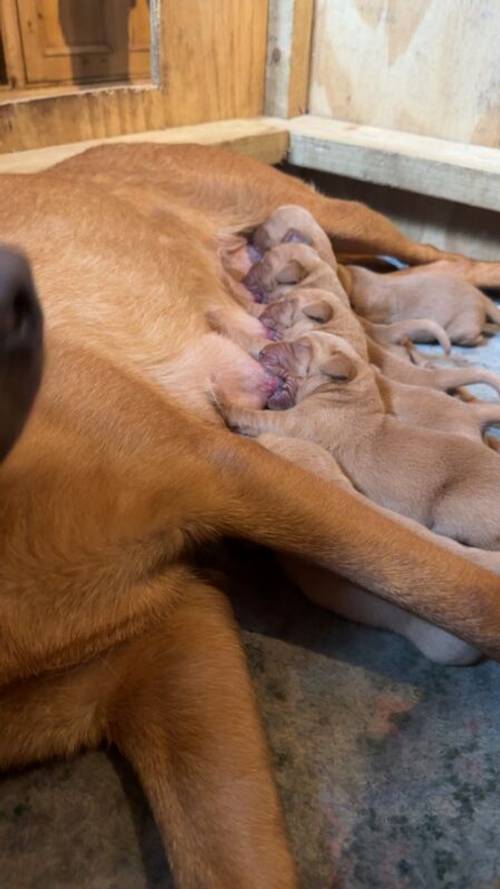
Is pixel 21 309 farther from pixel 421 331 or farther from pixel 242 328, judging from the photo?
pixel 421 331

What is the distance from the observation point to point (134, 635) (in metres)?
1.43

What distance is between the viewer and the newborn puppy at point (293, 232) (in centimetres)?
233

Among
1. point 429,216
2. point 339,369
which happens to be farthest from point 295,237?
point 429,216

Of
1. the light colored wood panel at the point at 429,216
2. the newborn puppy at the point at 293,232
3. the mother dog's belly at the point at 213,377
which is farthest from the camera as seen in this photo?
the light colored wood panel at the point at 429,216

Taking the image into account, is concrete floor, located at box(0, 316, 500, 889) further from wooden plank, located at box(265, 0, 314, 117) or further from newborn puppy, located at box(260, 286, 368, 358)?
wooden plank, located at box(265, 0, 314, 117)

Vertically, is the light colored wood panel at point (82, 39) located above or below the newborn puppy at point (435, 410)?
above

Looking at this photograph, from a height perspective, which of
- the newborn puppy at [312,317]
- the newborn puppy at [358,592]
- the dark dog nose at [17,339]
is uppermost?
the dark dog nose at [17,339]

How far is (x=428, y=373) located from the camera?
81.9 inches

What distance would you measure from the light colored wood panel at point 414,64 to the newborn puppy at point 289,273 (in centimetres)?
101

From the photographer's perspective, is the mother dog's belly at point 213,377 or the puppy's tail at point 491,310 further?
the puppy's tail at point 491,310

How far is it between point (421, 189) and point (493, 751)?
6.47 ft

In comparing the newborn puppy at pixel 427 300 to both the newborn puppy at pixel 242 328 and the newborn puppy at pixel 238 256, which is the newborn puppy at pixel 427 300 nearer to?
the newborn puppy at pixel 238 256

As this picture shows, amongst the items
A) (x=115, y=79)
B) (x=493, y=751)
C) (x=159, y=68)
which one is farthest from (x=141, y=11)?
(x=493, y=751)

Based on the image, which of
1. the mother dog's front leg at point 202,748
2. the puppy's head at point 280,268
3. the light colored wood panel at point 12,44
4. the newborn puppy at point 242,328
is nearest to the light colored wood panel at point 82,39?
the light colored wood panel at point 12,44
